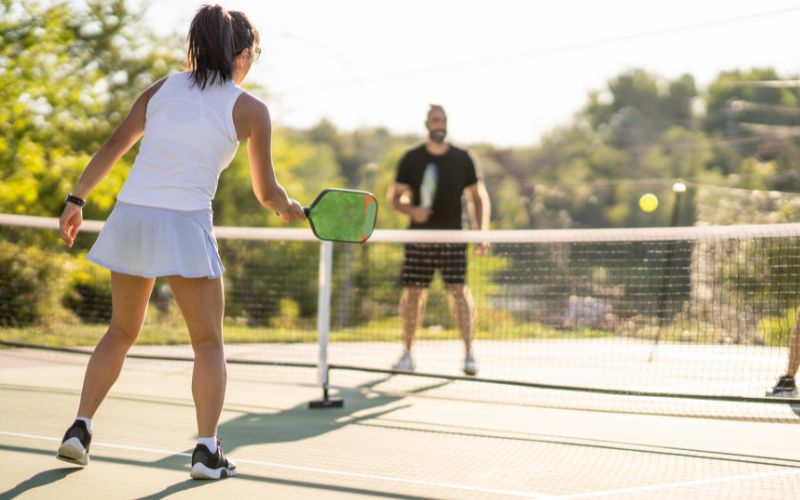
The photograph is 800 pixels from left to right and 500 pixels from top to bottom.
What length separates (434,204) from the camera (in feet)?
32.9

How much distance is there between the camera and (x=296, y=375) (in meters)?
9.93

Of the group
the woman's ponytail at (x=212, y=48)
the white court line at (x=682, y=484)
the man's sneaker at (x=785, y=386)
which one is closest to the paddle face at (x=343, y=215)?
the woman's ponytail at (x=212, y=48)

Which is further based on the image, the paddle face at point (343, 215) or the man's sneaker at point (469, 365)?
the man's sneaker at point (469, 365)

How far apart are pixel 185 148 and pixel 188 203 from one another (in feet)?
0.72

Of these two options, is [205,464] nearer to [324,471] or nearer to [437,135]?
[324,471]

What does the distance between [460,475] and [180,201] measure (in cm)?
170

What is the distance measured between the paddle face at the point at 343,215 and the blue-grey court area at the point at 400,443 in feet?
3.44

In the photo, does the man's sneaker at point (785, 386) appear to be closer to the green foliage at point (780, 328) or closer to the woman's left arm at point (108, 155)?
the green foliage at point (780, 328)

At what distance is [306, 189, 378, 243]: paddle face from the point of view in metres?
5.71

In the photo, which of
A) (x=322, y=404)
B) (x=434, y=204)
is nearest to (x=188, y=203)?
(x=322, y=404)

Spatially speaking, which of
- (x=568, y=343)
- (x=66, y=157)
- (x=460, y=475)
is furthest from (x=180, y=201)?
(x=66, y=157)

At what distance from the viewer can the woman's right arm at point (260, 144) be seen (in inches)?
197

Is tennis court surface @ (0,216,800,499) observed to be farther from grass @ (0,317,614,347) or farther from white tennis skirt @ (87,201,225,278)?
white tennis skirt @ (87,201,225,278)

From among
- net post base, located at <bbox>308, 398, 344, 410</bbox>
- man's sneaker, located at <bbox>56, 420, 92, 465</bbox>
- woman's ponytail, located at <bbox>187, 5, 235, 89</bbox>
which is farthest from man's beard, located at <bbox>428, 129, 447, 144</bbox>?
man's sneaker, located at <bbox>56, 420, 92, 465</bbox>
